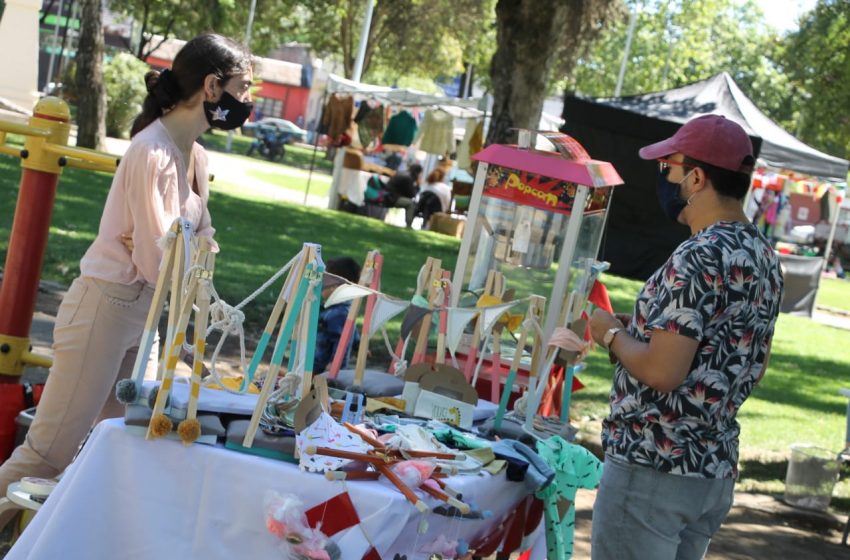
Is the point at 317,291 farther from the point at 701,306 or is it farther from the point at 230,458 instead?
the point at 701,306

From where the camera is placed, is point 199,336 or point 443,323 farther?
point 443,323

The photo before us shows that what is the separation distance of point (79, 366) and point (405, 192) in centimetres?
1732

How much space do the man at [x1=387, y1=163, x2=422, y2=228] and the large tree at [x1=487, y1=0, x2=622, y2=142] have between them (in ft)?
18.1

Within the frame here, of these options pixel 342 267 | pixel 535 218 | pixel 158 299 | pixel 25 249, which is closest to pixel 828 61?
pixel 535 218

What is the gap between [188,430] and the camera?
9.63ft

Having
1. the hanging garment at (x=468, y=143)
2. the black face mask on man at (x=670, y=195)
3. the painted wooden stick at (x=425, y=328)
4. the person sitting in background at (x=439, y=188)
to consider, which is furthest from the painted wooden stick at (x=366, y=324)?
the person sitting in background at (x=439, y=188)

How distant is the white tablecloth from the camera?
9.46ft

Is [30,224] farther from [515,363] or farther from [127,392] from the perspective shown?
[515,363]

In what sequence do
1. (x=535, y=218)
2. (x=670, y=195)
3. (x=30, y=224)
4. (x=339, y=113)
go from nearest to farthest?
(x=670, y=195)
(x=30, y=224)
(x=535, y=218)
(x=339, y=113)

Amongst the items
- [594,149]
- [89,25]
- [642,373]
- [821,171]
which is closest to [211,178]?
[642,373]

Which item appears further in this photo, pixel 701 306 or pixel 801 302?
pixel 801 302

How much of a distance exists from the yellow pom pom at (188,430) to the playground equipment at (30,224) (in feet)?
5.33

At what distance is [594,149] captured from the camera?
13102mm

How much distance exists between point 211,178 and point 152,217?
29.8 inches
